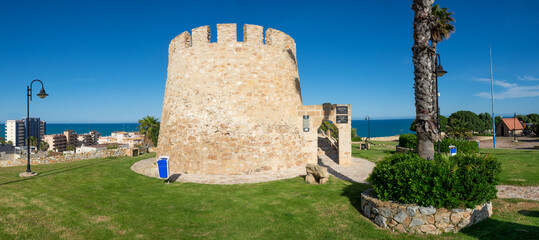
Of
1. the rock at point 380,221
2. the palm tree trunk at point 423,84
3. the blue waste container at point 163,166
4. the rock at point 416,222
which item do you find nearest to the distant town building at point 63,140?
the blue waste container at point 163,166

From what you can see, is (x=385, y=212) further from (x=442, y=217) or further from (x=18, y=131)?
(x=18, y=131)

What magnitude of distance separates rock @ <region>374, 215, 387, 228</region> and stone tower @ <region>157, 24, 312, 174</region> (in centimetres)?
827

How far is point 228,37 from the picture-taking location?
1491 centimetres

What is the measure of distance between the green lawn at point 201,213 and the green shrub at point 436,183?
0.82 m

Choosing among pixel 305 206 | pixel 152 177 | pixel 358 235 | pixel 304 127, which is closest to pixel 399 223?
pixel 358 235

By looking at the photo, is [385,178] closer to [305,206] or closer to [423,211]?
[423,211]

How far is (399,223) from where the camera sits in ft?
22.1

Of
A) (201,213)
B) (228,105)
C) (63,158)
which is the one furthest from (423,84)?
(63,158)

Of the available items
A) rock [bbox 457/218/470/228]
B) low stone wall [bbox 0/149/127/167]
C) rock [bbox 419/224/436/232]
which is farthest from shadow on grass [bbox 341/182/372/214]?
low stone wall [bbox 0/149/127/167]

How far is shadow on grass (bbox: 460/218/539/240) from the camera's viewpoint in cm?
597

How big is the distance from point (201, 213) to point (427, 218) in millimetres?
6532

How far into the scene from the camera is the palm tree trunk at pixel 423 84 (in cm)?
804

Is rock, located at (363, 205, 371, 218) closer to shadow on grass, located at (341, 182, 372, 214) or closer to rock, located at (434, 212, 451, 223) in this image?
shadow on grass, located at (341, 182, 372, 214)

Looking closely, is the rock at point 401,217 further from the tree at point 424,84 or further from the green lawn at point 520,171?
the green lawn at point 520,171
